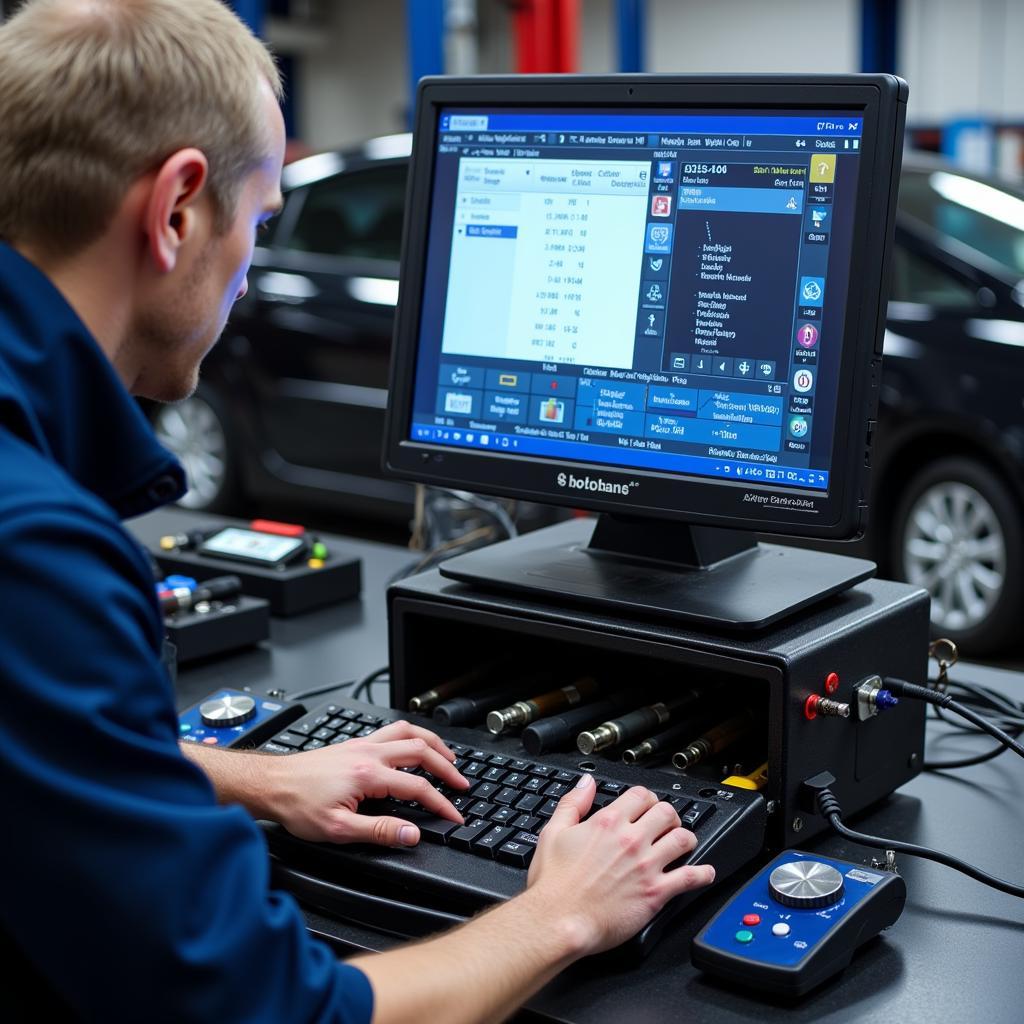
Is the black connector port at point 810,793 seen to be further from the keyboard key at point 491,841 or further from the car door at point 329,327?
the car door at point 329,327

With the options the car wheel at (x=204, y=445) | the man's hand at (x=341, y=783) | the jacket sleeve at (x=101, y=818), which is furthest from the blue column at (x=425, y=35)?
the jacket sleeve at (x=101, y=818)

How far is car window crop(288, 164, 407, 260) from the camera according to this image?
4.50 m

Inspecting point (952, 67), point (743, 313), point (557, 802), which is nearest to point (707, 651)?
point (557, 802)

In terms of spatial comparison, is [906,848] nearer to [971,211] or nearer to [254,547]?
[254,547]

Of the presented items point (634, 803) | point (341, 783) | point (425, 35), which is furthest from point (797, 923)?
point (425, 35)

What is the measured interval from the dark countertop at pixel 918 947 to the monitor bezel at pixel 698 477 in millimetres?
284

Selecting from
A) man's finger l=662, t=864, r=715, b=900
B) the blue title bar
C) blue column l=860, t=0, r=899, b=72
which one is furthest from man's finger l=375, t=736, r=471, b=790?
blue column l=860, t=0, r=899, b=72

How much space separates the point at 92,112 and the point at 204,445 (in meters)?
4.22

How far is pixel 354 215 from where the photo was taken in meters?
4.59

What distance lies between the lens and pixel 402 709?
1433 mm

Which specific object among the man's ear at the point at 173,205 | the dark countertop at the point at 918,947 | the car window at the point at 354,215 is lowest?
the dark countertop at the point at 918,947

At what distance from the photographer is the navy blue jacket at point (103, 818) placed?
2.41 ft

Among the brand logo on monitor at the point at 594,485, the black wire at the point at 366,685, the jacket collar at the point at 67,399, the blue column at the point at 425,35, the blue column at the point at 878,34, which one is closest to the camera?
the jacket collar at the point at 67,399

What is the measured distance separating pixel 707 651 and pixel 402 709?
373 mm
